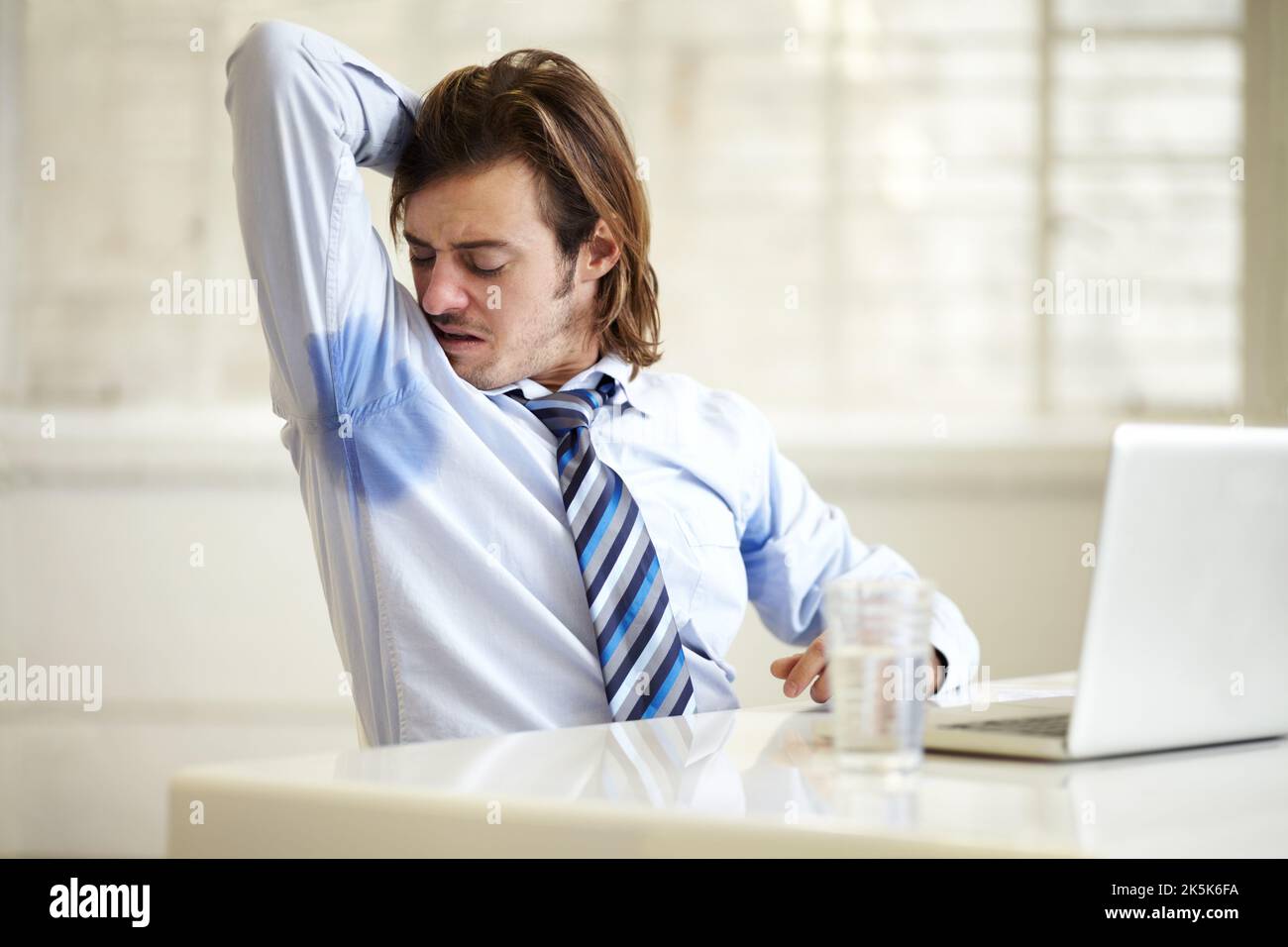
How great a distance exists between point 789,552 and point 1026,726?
834 millimetres

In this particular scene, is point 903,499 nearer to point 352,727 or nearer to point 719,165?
point 719,165

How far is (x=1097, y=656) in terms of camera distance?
0.70 metres

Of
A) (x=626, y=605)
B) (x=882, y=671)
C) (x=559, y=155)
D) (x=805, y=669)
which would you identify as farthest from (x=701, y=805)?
(x=559, y=155)

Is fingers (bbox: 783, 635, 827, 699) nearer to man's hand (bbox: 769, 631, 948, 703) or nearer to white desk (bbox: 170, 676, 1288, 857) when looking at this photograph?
man's hand (bbox: 769, 631, 948, 703)

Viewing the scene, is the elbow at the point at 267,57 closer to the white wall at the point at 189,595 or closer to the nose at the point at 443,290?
the nose at the point at 443,290

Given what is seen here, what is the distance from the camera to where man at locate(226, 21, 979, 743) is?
1.30 meters

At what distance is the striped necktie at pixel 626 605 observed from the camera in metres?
1.30

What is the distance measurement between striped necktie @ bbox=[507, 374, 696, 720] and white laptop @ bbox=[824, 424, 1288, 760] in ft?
1.65

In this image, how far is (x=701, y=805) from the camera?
56cm

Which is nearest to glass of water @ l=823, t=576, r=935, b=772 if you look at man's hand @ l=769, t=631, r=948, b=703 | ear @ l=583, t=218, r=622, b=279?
man's hand @ l=769, t=631, r=948, b=703

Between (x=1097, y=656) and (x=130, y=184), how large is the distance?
2.64m

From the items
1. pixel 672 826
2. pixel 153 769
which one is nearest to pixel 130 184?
pixel 153 769

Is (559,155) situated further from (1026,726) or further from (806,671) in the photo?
(1026,726)
